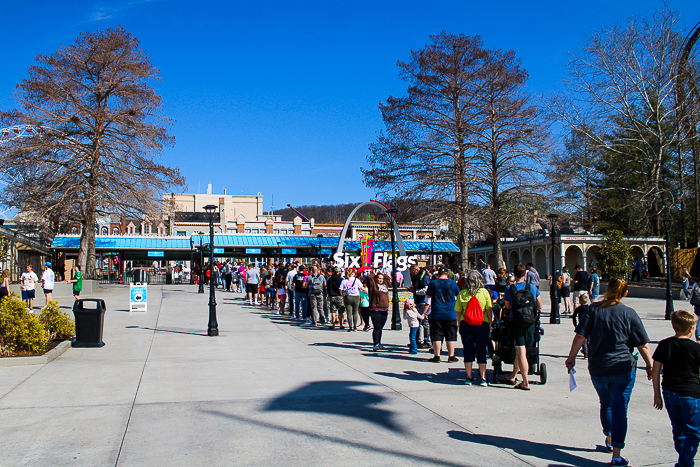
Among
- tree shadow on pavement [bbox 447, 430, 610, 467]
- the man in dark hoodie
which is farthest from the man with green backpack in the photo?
the man in dark hoodie

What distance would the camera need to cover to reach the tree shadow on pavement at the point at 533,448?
489 centimetres

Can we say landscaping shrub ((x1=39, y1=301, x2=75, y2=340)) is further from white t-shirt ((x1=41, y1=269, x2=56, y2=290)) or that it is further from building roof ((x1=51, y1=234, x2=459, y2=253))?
building roof ((x1=51, y1=234, x2=459, y2=253))

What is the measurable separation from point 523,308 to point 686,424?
3240 millimetres

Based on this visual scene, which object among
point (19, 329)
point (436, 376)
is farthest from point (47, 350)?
point (436, 376)

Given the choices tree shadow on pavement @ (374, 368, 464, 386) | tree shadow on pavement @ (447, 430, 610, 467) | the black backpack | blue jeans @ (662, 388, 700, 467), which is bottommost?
tree shadow on pavement @ (374, 368, 464, 386)

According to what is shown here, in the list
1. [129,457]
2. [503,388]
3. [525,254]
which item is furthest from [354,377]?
[525,254]

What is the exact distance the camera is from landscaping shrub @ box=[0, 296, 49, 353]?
9719 mm

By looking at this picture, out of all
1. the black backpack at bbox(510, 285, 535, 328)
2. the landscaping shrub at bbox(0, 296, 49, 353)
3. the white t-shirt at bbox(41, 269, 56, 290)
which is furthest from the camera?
the white t-shirt at bbox(41, 269, 56, 290)

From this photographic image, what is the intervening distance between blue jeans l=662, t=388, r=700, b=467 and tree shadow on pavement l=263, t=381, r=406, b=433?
2.60m

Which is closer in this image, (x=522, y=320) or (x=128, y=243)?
(x=522, y=320)

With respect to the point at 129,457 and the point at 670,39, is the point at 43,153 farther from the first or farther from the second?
the point at 670,39

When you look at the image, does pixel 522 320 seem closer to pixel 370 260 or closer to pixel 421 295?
pixel 421 295

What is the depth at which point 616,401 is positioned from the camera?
4.84m

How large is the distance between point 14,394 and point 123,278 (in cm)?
4040
